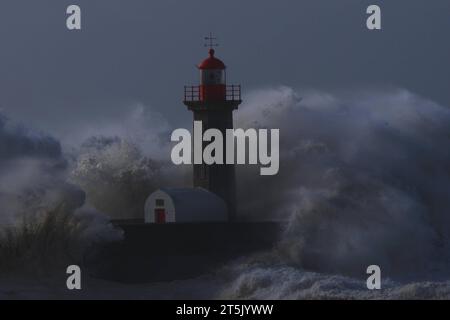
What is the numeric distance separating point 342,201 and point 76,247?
17.3 ft

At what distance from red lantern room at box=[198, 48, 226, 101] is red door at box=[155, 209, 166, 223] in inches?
85.7

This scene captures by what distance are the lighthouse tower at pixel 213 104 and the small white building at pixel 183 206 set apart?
0.32 m

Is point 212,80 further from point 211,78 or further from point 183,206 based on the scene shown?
point 183,206

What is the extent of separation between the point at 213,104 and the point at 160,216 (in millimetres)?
2260

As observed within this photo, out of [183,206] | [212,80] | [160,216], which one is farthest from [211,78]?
[160,216]

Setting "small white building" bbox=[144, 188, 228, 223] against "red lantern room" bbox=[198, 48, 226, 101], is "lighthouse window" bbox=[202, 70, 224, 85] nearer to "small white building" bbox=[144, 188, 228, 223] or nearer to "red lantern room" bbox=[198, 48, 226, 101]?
"red lantern room" bbox=[198, 48, 226, 101]

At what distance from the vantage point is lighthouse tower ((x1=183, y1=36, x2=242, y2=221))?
4141 cm

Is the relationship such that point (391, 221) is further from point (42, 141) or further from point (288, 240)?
point (42, 141)

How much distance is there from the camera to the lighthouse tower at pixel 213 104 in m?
41.4

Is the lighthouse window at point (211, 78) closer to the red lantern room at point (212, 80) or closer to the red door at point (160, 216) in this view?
the red lantern room at point (212, 80)

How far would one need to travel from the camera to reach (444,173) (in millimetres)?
44156

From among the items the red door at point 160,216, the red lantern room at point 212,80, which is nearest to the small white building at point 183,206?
the red door at point 160,216
